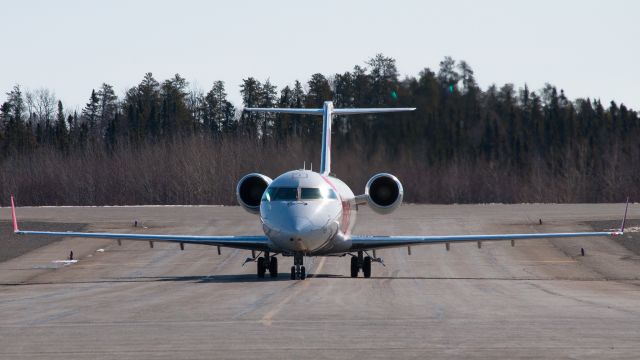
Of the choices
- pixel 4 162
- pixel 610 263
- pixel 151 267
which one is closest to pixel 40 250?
pixel 151 267

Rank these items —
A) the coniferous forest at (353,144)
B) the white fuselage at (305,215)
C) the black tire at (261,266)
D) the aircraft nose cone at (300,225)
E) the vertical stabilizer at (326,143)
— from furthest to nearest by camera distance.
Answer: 1. the coniferous forest at (353,144)
2. the vertical stabilizer at (326,143)
3. the black tire at (261,266)
4. the white fuselage at (305,215)
5. the aircraft nose cone at (300,225)

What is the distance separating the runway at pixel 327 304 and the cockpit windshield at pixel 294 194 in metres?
2.23

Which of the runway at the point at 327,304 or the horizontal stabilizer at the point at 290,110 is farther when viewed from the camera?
the horizontal stabilizer at the point at 290,110

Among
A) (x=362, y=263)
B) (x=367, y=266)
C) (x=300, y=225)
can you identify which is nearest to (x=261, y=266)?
(x=362, y=263)

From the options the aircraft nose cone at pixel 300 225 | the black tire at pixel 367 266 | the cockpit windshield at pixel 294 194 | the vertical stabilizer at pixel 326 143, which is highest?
the vertical stabilizer at pixel 326 143

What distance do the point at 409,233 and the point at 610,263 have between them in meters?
12.6

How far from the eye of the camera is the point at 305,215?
28.5 meters

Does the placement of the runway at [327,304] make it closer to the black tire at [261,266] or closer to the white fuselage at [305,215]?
the black tire at [261,266]

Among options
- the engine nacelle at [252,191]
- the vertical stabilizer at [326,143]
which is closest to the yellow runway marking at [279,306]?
the engine nacelle at [252,191]

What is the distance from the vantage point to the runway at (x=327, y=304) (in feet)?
50.1

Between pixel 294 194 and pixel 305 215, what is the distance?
0.95m

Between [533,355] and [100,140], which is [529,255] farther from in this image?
[100,140]

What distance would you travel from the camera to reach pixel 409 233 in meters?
Answer: 50.3

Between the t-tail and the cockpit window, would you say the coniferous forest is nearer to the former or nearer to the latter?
the t-tail
